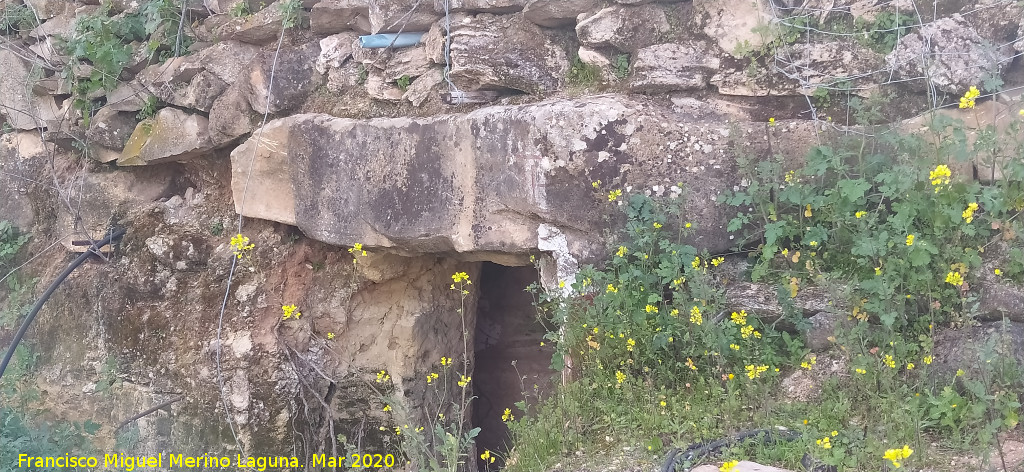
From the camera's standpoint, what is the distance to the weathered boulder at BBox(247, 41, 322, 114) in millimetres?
3875

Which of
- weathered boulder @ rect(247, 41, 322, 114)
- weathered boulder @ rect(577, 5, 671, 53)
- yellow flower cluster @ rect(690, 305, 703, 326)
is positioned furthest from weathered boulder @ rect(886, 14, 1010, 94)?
weathered boulder @ rect(247, 41, 322, 114)

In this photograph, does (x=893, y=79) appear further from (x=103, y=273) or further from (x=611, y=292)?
(x=103, y=273)

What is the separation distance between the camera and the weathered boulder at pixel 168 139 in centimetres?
405

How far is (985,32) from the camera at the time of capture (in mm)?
2756

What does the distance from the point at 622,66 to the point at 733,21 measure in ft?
1.57

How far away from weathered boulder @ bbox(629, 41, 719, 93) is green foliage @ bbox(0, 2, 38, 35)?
3962mm

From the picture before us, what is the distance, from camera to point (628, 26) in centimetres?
315

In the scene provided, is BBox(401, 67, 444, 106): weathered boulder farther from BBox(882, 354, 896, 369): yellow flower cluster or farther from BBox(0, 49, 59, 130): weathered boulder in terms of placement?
BBox(0, 49, 59, 130): weathered boulder

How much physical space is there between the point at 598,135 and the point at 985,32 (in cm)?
146

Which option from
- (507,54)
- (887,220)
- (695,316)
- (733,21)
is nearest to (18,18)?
(507,54)

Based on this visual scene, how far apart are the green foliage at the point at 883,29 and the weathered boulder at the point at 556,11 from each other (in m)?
1.06

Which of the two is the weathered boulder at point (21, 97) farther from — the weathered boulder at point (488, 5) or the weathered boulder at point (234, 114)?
the weathered boulder at point (488, 5)

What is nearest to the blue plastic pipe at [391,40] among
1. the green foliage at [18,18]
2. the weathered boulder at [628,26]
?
the weathered boulder at [628,26]

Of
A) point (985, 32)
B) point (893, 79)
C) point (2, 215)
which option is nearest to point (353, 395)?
point (2, 215)
